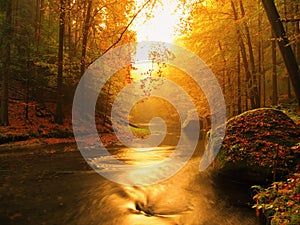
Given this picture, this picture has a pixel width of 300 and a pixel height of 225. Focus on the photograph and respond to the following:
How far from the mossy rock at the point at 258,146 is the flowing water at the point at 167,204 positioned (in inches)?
25.3

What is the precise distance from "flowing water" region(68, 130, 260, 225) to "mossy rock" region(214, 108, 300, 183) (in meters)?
0.64

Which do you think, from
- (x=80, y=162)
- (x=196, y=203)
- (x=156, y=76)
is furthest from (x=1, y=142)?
(x=196, y=203)

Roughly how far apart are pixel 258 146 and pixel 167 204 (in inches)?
151

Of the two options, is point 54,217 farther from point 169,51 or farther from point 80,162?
point 169,51

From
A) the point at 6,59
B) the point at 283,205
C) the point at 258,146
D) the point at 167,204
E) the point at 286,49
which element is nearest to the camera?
the point at 283,205

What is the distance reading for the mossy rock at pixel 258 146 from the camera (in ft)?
23.8

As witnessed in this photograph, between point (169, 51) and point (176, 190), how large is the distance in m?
4.92

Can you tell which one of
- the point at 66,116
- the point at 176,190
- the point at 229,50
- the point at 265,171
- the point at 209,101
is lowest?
the point at 176,190

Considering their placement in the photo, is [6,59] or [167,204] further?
[6,59]

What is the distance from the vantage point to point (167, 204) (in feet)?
20.4

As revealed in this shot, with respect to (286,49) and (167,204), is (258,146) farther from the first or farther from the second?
(167,204)

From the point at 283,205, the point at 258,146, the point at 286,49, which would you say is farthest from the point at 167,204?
the point at 286,49

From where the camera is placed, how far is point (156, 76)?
28.4 feet

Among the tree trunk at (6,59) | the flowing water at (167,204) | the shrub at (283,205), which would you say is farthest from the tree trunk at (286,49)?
the tree trunk at (6,59)
